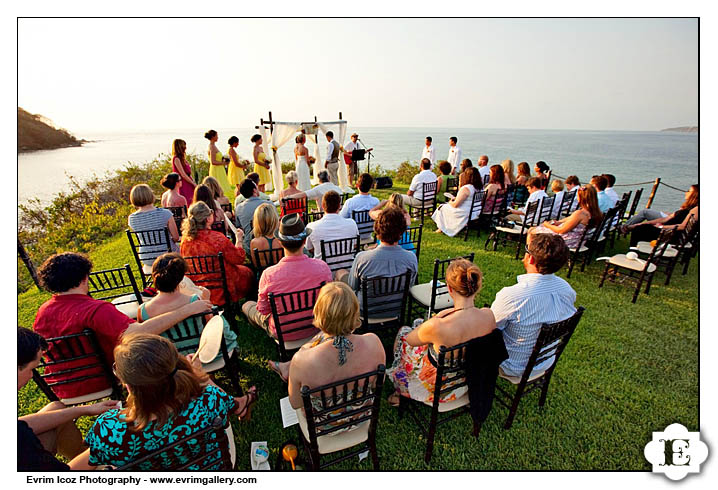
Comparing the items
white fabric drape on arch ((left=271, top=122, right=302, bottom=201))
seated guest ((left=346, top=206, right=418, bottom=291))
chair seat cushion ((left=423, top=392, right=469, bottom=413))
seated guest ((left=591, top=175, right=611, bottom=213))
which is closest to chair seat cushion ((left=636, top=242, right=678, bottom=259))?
seated guest ((left=591, top=175, right=611, bottom=213))

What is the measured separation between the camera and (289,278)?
8.81ft

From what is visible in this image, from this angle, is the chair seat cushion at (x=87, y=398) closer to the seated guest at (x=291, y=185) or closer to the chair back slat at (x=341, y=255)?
the chair back slat at (x=341, y=255)

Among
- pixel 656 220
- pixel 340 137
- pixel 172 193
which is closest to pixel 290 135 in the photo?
pixel 340 137

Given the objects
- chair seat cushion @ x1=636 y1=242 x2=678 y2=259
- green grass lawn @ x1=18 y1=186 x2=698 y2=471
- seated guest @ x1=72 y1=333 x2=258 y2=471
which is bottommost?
green grass lawn @ x1=18 y1=186 x2=698 y2=471

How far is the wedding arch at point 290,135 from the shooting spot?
9.38 meters

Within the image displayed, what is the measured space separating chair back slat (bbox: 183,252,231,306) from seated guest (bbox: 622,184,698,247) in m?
6.03

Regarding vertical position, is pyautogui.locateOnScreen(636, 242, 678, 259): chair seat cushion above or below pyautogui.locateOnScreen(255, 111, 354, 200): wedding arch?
below

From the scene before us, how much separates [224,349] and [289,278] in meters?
0.72

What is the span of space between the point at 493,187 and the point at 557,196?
1.12 metres

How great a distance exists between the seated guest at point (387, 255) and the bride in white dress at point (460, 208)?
3.60 m

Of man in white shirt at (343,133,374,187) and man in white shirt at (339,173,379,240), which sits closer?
man in white shirt at (339,173,379,240)

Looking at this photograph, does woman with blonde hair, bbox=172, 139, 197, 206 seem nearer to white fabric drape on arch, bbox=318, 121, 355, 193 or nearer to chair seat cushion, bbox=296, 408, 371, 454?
white fabric drape on arch, bbox=318, 121, 355, 193

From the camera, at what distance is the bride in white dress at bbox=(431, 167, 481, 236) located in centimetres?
605

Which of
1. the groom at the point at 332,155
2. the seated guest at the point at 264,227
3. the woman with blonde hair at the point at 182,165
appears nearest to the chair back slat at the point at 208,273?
the seated guest at the point at 264,227
